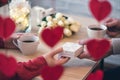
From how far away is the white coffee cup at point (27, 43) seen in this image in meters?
1.06

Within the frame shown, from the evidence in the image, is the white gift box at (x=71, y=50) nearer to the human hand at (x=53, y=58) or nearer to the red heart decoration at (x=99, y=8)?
the human hand at (x=53, y=58)

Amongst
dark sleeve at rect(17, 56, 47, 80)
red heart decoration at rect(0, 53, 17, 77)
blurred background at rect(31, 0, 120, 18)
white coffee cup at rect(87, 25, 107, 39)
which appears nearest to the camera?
red heart decoration at rect(0, 53, 17, 77)

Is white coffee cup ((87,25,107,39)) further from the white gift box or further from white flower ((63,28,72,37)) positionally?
the white gift box

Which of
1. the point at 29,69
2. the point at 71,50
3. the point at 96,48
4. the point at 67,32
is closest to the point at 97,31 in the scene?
the point at 67,32

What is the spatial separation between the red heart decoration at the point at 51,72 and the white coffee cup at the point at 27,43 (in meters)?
0.61

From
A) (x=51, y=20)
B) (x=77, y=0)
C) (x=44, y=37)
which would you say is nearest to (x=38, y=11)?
(x=51, y=20)

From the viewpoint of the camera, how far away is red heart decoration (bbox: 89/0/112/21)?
47cm

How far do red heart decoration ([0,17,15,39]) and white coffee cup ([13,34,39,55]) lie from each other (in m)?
0.57

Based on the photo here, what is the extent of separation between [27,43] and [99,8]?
2.06 ft

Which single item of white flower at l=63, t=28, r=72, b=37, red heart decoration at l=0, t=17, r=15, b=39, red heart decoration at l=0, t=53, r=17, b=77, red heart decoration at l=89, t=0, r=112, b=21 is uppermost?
red heart decoration at l=89, t=0, r=112, b=21

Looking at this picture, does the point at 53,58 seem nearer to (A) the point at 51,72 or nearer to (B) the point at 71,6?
(A) the point at 51,72

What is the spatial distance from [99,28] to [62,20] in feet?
0.63

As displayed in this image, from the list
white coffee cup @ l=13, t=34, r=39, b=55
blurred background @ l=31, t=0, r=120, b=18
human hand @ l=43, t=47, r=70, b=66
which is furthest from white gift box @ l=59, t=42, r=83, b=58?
blurred background @ l=31, t=0, r=120, b=18

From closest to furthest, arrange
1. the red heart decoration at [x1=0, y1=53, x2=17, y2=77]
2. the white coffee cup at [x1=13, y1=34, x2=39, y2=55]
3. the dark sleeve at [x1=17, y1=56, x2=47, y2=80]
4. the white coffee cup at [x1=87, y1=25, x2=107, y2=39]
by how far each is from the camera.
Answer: the red heart decoration at [x1=0, y1=53, x2=17, y2=77] → the dark sleeve at [x1=17, y1=56, x2=47, y2=80] → the white coffee cup at [x1=13, y1=34, x2=39, y2=55] → the white coffee cup at [x1=87, y1=25, x2=107, y2=39]
